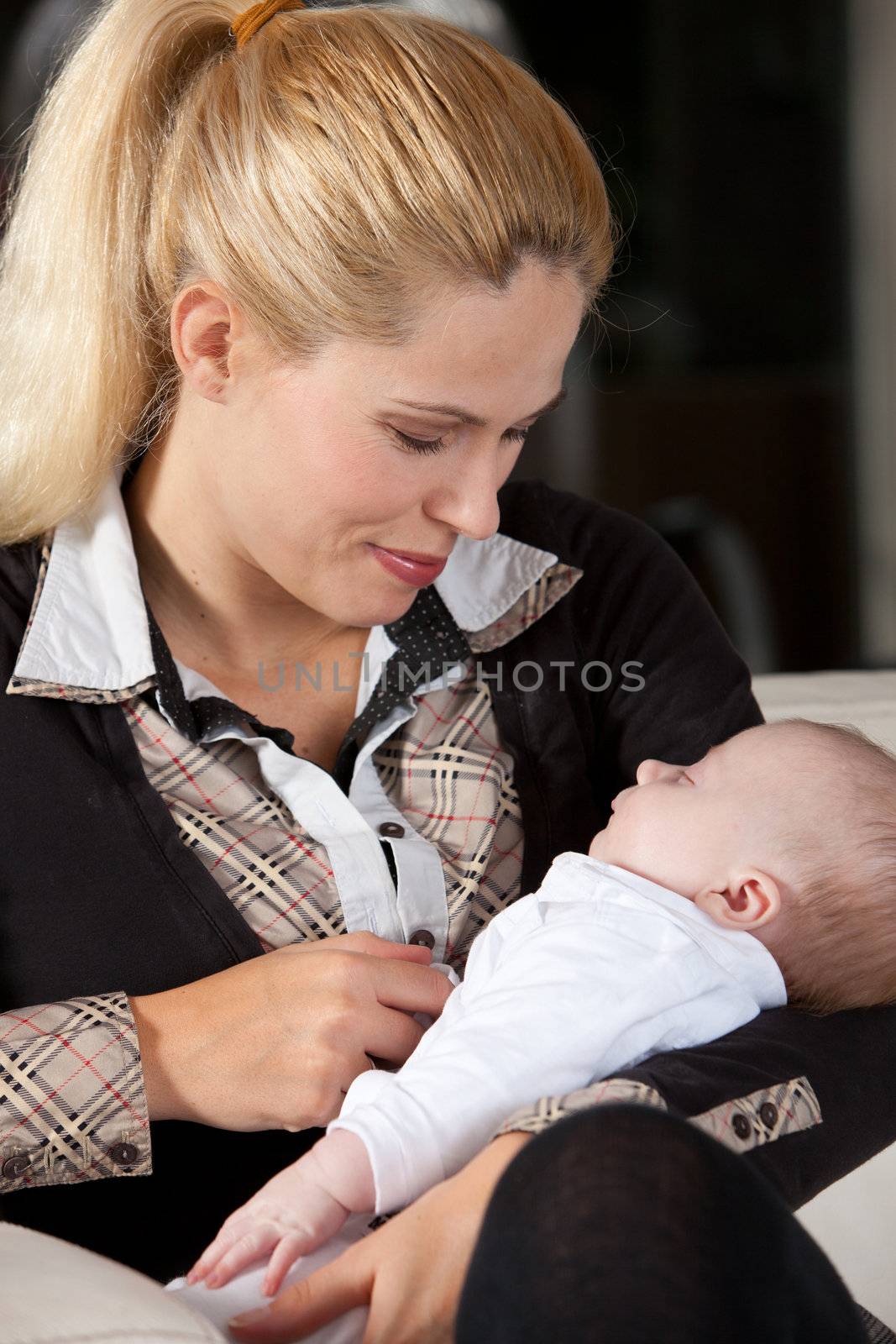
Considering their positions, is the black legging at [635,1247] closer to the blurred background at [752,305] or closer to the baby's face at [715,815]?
the baby's face at [715,815]

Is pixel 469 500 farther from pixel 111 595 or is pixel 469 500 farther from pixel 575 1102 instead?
pixel 575 1102

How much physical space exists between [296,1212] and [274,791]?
1.66ft

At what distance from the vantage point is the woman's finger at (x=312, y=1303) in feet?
3.21

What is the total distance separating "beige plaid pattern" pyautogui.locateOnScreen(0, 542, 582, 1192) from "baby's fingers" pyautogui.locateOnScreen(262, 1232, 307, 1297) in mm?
274

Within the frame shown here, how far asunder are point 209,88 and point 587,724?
78 cm

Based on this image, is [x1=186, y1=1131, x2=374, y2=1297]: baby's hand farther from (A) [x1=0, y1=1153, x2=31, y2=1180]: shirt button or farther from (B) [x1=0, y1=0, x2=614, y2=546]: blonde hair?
(B) [x1=0, y1=0, x2=614, y2=546]: blonde hair

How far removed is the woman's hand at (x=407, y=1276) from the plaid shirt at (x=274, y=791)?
305mm

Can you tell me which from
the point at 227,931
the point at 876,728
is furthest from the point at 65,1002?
the point at 876,728

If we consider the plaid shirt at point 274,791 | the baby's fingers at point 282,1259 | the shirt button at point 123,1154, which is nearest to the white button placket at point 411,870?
the plaid shirt at point 274,791

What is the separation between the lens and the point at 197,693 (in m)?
1.47

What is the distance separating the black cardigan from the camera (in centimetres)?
121

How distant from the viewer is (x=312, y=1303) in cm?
98

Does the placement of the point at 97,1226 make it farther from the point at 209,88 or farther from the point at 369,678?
the point at 209,88

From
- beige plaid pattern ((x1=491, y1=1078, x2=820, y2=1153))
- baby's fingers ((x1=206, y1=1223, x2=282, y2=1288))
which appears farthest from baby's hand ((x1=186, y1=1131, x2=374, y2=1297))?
beige plaid pattern ((x1=491, y1=1078, x2=820, y2=1153))
